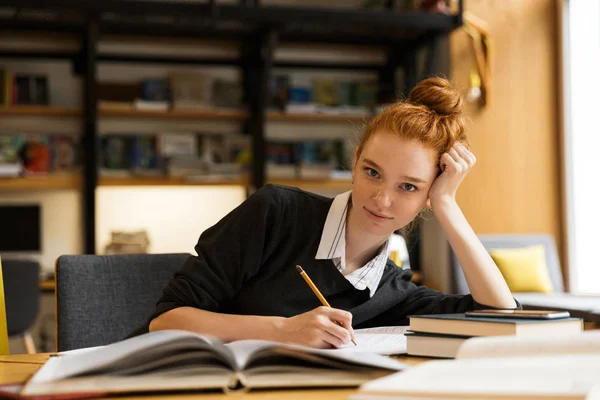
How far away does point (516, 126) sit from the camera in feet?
17.4

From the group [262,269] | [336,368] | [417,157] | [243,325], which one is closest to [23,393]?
[336,368]

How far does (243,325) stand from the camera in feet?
4.26

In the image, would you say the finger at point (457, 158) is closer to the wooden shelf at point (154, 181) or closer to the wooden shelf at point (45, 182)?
the wooden shelf at point (154, 181)

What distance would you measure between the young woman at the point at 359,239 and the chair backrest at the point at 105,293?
0.28 meters

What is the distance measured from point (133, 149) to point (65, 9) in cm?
105

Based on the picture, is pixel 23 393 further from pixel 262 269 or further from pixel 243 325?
pixel 262 269

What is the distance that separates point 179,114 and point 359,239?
368 centimetres

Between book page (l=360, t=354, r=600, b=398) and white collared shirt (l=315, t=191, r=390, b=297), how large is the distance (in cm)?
72

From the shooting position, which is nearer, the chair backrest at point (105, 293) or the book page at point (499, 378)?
the book page at point (499, 378)

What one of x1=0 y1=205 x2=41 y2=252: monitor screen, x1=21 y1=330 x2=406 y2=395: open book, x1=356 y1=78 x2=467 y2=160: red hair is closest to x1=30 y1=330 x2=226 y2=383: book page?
x1=21 y1=330 x2=406 y2=395: open book

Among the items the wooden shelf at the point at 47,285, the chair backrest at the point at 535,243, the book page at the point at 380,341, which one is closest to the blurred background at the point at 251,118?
the wooden shelf at the point at 47,285

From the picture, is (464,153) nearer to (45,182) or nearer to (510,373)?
(510,373)

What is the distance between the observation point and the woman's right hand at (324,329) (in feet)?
3.84

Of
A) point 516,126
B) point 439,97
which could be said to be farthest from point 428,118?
point 516,126
